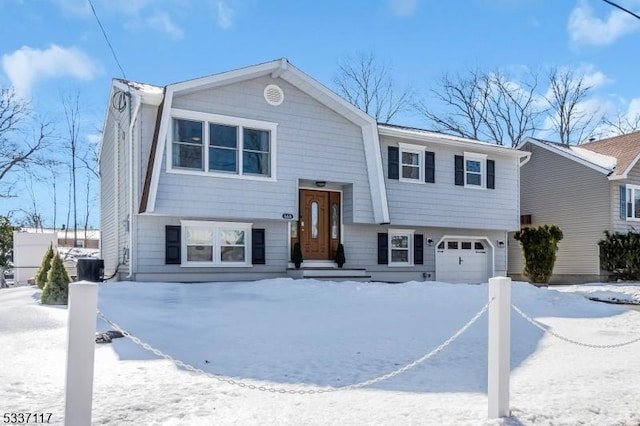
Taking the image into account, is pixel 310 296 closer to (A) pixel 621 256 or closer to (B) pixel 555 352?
(B) pixel 555 352

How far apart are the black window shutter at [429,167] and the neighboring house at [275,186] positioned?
4 cm

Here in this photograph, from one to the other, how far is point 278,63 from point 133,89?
3.62 metres

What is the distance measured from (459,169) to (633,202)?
8.65m

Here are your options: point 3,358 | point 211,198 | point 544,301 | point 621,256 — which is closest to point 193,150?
point 211,198

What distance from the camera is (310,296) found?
11016 millimetres

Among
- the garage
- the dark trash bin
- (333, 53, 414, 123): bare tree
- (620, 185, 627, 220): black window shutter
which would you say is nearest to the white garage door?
the garage

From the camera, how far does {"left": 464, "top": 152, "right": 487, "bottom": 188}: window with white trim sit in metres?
17.4

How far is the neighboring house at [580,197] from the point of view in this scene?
66.1 feet

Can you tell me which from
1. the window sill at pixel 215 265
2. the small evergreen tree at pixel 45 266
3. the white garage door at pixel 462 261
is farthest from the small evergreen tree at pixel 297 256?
the small evergreen tree at pixel 45 266

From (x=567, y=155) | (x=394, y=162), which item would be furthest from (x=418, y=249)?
(x=567, y=155)

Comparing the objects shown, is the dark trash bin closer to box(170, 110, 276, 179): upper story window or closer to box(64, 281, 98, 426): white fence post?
box(170, 110, 276, 179): upper story window

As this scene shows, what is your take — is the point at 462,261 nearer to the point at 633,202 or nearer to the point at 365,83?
the point at 633,202

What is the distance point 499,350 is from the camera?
4.01 meters

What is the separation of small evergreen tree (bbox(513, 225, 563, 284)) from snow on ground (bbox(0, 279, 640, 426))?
7.94 m
